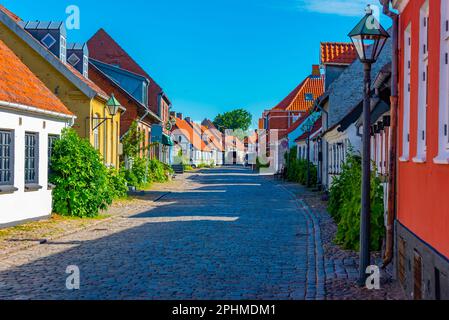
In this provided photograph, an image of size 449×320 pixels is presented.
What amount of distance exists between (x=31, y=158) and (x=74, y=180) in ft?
5.83

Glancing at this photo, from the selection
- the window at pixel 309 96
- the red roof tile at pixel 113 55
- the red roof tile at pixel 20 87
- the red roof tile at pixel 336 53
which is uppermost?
the red roof tile at pixel 113 55

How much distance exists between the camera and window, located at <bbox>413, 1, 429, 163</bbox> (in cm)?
730

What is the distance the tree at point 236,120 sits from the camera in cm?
15900

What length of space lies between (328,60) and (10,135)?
20907mm

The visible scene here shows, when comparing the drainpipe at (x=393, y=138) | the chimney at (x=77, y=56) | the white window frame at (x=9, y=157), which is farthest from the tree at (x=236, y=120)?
the drainpipe at (x=393, y=138)

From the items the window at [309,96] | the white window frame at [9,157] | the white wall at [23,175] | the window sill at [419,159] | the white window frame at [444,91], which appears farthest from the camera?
the window at [309,96]

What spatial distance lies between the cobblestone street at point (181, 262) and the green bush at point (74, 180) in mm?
1162

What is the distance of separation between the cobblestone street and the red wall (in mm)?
1580

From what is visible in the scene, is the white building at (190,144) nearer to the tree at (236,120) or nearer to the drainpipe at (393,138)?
the tree at (236,120)

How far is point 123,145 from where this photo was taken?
33.9 metres

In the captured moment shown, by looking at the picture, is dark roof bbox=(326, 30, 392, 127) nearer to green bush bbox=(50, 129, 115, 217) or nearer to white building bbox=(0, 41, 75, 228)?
green bush bbox=(50, 129, 115, 217)

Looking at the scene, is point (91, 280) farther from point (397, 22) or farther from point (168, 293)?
point (397, 22)

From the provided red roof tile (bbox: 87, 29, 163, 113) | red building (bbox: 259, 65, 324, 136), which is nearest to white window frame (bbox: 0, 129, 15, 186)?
red roof tile (bbox: 87, 29, 163, 113)

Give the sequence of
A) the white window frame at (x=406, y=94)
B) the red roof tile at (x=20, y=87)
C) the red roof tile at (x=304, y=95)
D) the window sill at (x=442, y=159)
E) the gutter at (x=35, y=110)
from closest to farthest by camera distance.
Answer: the window sill at (x=442, y=159) → the white window frame at (x=406, y=94) → the gutter at (x=35, y=110) → the red roof tile at (x=20, y=87) → the red roof tile at (x=304, y=95)
